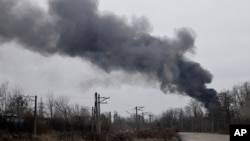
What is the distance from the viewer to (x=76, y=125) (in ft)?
197

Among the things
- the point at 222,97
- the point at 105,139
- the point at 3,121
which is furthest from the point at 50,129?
the point at 222,97

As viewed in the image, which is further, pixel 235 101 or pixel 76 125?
pixel 235 101

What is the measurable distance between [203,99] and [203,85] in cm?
255

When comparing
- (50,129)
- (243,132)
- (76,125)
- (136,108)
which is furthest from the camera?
(136,108)

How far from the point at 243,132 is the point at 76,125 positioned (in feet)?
172

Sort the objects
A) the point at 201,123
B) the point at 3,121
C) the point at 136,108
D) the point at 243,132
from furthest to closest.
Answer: the point at 201,123 < the point at 136,108 < the point at 3,121 < the point at 243,132

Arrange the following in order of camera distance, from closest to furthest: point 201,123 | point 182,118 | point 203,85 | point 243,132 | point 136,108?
point 243,132 → point 203,85 → point 136,108 → point 201,123 → point 182,118

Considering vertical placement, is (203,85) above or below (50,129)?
above

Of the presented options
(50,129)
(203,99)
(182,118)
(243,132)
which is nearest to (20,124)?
(50,129)

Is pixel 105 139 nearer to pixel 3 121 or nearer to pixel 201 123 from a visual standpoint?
pixel 3 121

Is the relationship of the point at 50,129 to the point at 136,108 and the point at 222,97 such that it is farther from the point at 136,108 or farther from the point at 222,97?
the point at 222,97

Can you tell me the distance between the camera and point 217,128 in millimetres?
84688

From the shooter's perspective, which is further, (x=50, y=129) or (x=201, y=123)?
(x=201, y=123)

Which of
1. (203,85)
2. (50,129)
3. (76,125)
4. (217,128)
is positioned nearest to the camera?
(203,85)
